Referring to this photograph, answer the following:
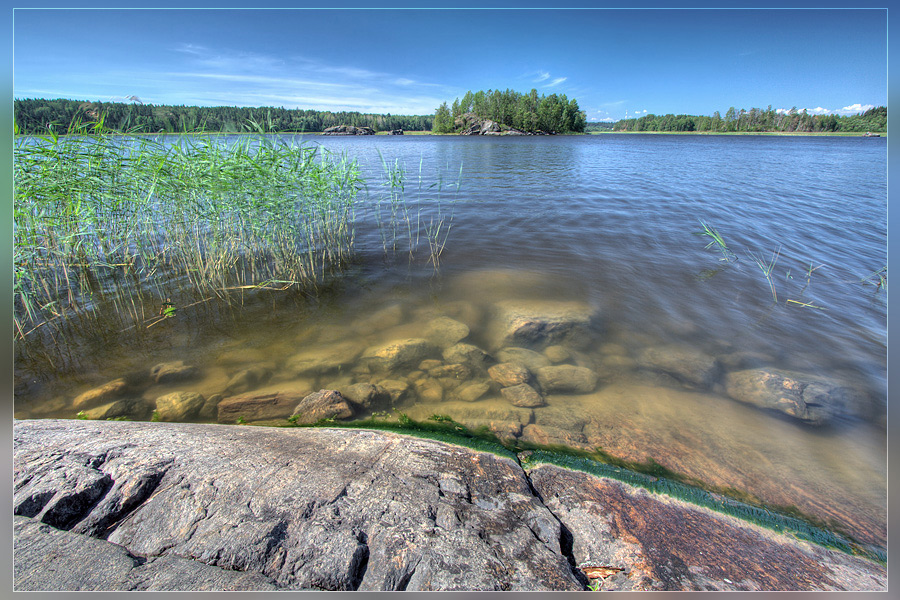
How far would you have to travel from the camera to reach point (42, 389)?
4211mm

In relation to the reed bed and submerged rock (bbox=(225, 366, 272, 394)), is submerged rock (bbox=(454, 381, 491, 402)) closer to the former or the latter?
submerged rock (bbox=(225, 366, 272, 394))

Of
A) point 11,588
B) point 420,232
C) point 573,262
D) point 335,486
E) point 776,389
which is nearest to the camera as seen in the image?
point 11,588

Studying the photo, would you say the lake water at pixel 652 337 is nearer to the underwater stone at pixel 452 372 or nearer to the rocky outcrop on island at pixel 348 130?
the underwater stone at pixel 452 372

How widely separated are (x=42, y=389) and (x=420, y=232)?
315 inches

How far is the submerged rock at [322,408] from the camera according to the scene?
3775 millimetres

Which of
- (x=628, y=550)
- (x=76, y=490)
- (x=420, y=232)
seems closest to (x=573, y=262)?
(x=420, y=232)

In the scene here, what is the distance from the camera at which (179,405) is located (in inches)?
155

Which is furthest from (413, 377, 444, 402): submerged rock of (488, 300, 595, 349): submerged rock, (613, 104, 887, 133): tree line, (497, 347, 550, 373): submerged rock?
(613, 104, 887, 133): tree line

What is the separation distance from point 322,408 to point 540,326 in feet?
10.6

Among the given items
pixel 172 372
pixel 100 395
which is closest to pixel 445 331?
pixel 172 372

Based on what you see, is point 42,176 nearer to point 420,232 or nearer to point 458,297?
point 458,297

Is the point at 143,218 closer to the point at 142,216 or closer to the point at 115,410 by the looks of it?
the point at 142,216

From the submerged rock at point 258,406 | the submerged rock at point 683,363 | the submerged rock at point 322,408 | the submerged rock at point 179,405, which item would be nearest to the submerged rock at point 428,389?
the submerged rock at point 322,408

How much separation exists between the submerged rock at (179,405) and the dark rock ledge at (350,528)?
3.80ft
